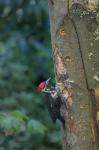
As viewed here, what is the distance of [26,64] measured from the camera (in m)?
5.06

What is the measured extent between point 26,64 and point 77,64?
3535mm

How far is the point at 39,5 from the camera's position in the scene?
4824mm

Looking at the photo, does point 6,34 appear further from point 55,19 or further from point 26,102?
point 55,19

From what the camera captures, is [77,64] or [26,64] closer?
[77,64]

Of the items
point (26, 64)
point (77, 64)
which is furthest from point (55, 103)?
point (26, 64)

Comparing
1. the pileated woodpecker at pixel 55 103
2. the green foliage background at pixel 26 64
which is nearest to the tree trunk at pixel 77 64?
the pileated woodpecker at pixel 55 103

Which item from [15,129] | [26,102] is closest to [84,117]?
[15,129]

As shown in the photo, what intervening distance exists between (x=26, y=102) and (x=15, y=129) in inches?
73.9

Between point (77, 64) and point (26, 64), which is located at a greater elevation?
point (77, 64)

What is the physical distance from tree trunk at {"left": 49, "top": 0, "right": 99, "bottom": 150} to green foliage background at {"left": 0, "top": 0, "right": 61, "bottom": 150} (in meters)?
2.41

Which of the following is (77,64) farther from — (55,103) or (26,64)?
(26,64)

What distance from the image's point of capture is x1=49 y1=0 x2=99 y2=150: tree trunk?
1522 millimetres

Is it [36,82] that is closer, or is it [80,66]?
[80,66]

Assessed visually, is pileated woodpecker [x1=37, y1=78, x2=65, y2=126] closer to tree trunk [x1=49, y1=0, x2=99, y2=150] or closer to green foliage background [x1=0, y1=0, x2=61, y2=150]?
tree trunk [x1=49, y1=0, x2=99, y2=150]
